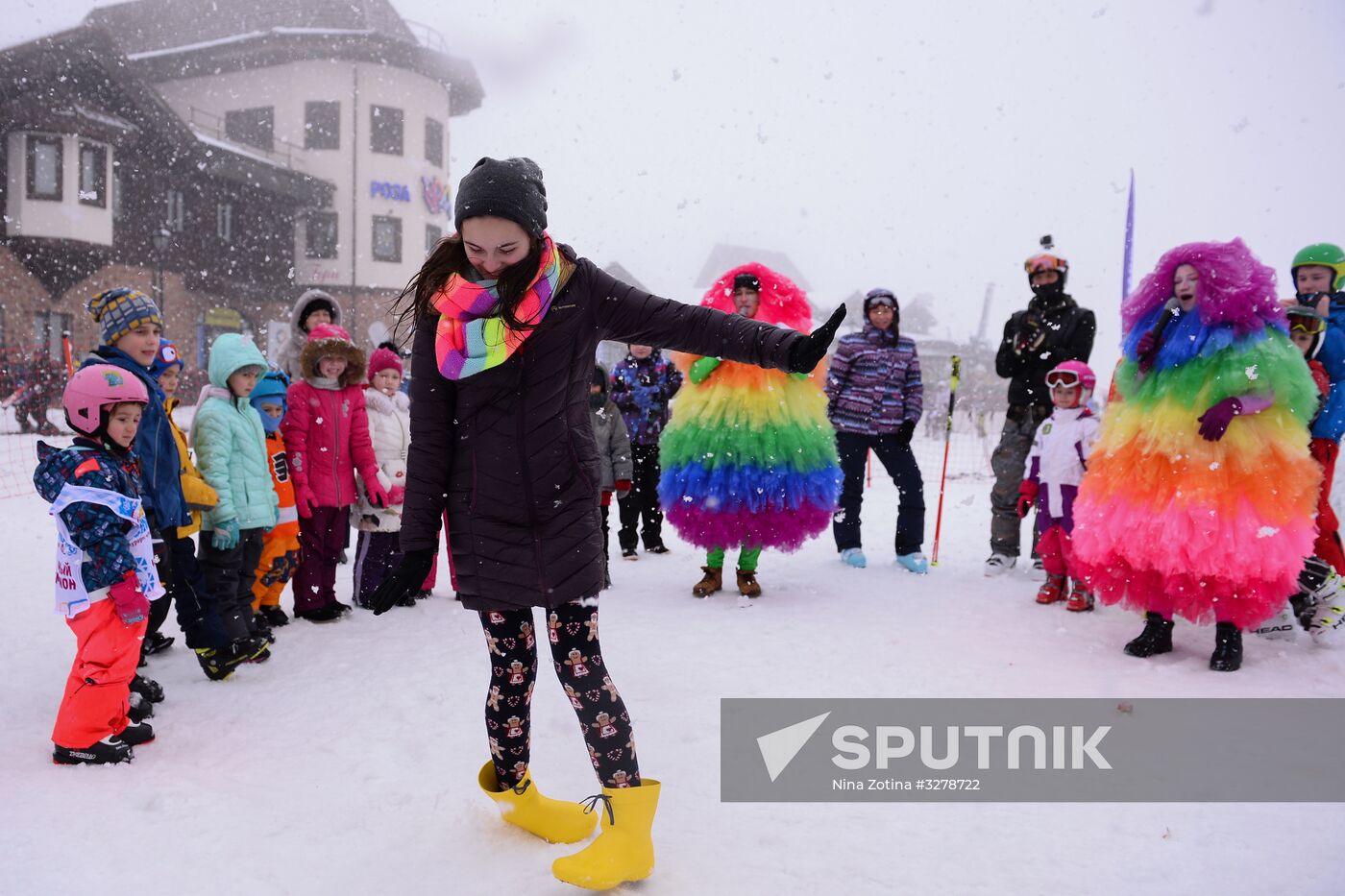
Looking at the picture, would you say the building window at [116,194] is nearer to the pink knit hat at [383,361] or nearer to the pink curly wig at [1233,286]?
the pink knit hat at [383,361]

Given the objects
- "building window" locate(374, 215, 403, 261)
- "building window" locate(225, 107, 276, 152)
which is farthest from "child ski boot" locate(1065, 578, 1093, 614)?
"building window" locate(225, 107, 276, 152)

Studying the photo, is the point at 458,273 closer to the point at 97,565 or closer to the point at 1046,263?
the point at 97,565

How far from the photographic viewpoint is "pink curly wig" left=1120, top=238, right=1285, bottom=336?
3.97 m

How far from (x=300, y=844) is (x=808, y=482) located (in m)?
3.69

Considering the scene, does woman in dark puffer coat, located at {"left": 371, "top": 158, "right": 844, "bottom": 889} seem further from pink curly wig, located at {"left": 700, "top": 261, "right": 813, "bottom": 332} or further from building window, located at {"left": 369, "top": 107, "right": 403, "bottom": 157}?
building window, located at {"left": 369, "top": 107, "right": 403, "bottom": 157}

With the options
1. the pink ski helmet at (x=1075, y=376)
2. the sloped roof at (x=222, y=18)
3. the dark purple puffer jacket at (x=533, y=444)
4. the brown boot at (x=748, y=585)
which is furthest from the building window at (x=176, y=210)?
the dark purple puffer jacket at (x=533, y=444)

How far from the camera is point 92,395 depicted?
10.2 ft

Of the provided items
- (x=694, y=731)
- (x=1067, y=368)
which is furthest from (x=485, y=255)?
(x=1067, y=368)

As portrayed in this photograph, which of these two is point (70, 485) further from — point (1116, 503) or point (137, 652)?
point (1116, 503)

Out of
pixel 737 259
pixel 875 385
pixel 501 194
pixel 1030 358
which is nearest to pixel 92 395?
pixel 501 194

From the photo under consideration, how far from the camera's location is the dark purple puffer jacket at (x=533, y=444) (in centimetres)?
228

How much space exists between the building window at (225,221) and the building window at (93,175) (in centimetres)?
512

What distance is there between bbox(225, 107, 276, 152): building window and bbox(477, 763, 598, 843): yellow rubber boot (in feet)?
115

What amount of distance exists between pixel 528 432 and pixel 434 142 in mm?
35165
